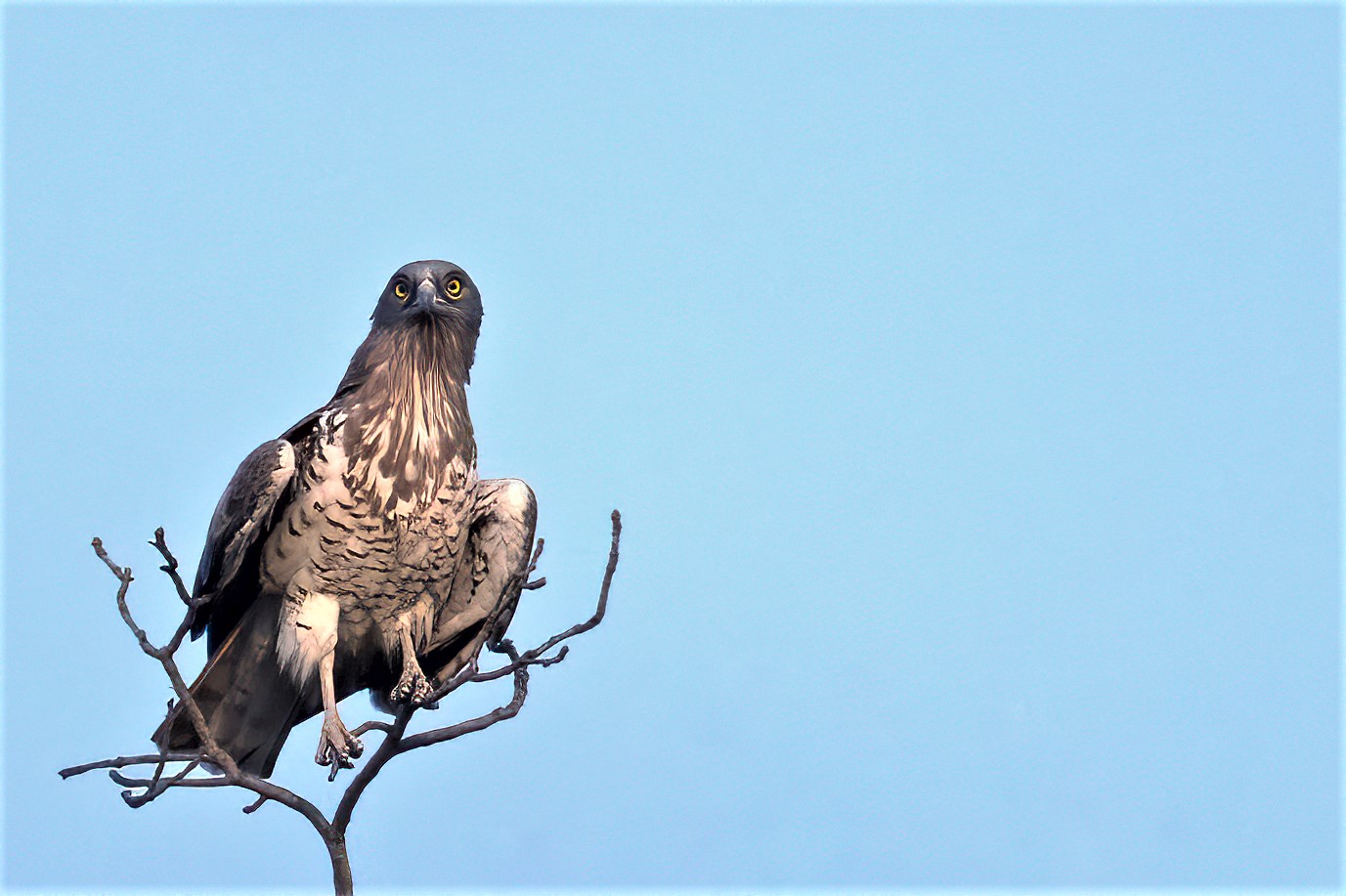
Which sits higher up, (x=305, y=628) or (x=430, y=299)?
(x=430, y=299)

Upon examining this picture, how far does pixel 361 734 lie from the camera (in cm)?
582

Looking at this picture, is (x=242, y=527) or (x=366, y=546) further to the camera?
(x=366, y=546)

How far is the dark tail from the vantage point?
6.19m

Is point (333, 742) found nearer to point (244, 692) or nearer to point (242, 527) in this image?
point (244, 692)

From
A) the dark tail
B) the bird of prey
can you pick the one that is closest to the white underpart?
the bird of prey

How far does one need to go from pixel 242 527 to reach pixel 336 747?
992 millimetres

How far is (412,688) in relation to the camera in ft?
18.5

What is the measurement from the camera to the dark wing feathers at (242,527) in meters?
5.80

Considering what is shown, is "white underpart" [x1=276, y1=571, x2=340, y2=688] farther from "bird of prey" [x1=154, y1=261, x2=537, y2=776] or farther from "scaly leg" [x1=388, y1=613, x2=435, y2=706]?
"scaly leg" [x1=388, y1=613, x2=435, y2=706]

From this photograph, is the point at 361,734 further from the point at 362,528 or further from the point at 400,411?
the point at 400,411

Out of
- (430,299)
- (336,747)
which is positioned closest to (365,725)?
(336,747)

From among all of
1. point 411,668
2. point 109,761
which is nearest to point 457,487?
point 411,668

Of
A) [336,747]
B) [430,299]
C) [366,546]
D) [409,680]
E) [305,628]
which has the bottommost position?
[336,747]

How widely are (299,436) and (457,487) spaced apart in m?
0.74
